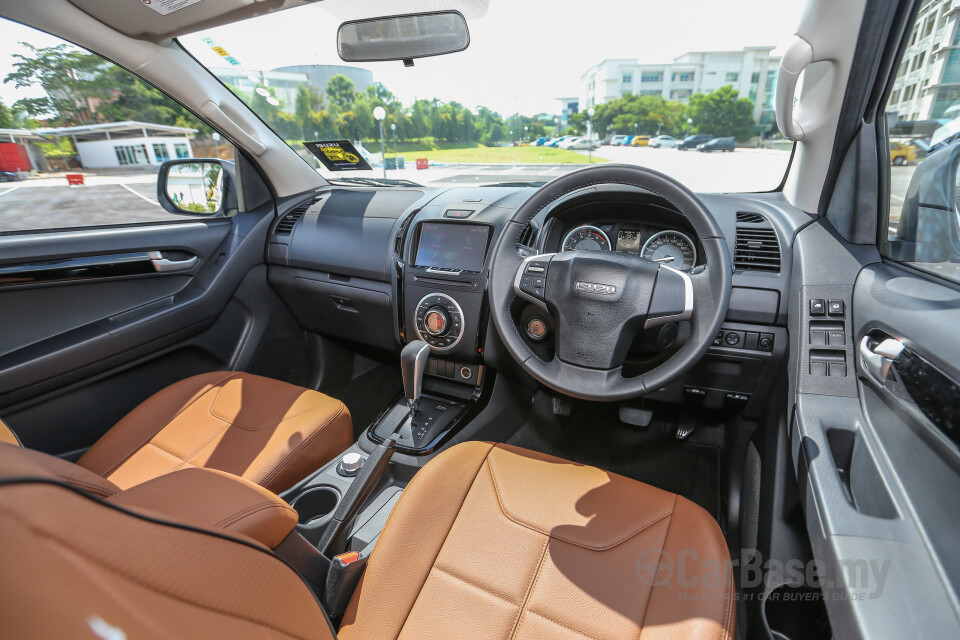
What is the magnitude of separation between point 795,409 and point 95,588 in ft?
4.72

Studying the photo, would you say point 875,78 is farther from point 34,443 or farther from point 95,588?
point 34,443

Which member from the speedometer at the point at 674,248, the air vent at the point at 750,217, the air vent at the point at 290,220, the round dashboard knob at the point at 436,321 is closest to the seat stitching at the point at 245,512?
the round dashboard knob at the point at 436,321

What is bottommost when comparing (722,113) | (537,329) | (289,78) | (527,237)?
(537,329)

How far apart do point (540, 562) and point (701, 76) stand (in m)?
1.67

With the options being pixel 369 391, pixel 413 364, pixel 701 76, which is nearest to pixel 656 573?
pixel 413 364

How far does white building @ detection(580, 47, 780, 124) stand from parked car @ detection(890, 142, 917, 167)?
40 centimetres

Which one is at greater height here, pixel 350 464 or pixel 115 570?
pixel 115 570

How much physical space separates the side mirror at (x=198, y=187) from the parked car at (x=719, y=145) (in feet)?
7.11

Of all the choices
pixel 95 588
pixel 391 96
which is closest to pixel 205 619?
pixel 95 588

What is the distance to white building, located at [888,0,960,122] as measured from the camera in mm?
1118

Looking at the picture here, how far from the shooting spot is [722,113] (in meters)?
1.79

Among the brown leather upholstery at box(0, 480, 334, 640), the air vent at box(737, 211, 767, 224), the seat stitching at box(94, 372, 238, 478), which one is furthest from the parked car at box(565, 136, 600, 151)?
the brown leather upholstery at box(0, 480, 334, 640)

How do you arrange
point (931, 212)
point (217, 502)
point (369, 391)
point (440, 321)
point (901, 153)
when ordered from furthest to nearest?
1. point (369, 391)
2. point (440, 321)
3. point (901, 153)
4. point (931, 212)
5. point (217, 502)

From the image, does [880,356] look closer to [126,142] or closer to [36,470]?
[36,470]
